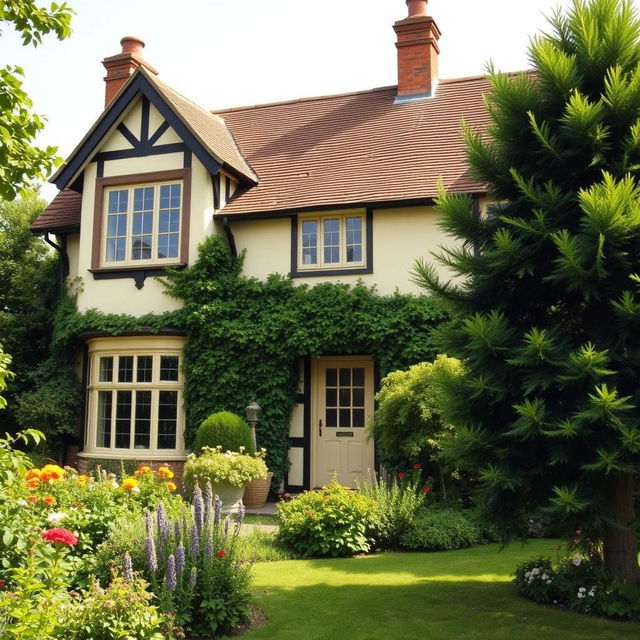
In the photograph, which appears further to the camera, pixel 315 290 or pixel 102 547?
pixel 315 290

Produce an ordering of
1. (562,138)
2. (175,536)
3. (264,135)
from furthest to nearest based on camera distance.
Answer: (264,135) → (562,138) → (175,536)

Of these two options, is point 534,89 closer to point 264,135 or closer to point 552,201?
point 552,201

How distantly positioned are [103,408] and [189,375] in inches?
80.3

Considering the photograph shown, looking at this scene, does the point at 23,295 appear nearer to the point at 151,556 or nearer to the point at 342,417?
the point at 342,417

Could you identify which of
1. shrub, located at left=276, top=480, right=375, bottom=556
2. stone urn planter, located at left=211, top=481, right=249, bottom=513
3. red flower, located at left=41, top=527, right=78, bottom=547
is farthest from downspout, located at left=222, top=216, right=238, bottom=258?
red flower, located at left=41, top=527, right=78, bottom=547

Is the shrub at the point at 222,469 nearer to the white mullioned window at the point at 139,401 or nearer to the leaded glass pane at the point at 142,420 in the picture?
the white mullioned window at the point at 139,401

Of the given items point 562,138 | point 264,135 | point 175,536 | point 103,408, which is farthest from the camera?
point 264,135

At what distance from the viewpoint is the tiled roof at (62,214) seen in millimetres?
15373

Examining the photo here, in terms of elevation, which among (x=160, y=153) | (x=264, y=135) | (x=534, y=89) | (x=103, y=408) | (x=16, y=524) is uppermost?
(x=264, y=135)

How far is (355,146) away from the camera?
15352 mm

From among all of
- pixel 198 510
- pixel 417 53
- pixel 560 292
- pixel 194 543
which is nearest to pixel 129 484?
pixel 198 510

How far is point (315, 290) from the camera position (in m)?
13.4

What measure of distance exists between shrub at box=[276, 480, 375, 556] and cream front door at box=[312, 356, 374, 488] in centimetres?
441

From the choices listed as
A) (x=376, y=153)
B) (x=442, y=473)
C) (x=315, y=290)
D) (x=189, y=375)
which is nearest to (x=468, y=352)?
(x=442, y=473)
